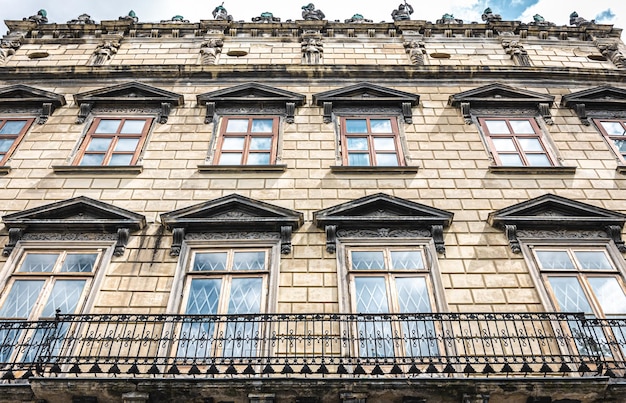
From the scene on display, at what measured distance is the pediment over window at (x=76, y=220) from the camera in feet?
30.7

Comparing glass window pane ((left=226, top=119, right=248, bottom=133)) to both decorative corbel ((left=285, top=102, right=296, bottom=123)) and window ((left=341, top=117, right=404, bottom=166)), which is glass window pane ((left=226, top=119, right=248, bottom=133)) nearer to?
decorative corbel ((left=285, top=102, right=296, bottom=123))

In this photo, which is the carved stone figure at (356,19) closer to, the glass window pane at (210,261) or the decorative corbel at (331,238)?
the decorative corbel at (331,238)

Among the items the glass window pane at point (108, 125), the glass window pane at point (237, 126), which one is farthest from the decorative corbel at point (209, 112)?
the glass window pane at point (108, 125)

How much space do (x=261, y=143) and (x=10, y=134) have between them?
5928 mm

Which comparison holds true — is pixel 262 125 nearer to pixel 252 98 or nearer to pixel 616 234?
pixel 252 98

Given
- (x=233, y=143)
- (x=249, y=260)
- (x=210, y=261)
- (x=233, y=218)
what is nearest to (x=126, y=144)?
(x=233, y=143)

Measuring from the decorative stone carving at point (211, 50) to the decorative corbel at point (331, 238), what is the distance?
282 inches

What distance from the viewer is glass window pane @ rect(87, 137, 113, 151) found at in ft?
37.6

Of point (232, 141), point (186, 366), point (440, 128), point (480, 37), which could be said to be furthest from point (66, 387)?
point (480, 37)

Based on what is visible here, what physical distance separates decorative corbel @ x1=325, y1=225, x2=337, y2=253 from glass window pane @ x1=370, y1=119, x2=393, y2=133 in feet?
11.7

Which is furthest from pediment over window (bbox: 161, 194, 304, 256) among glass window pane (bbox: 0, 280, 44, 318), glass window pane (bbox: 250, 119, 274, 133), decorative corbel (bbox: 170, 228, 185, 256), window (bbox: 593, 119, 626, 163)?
window (bbox: 593, 119, 626, 163)

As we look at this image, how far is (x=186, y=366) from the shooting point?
7.45 meters

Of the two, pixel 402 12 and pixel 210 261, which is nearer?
pixel 210 261

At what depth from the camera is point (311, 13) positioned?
1619 centimetres
